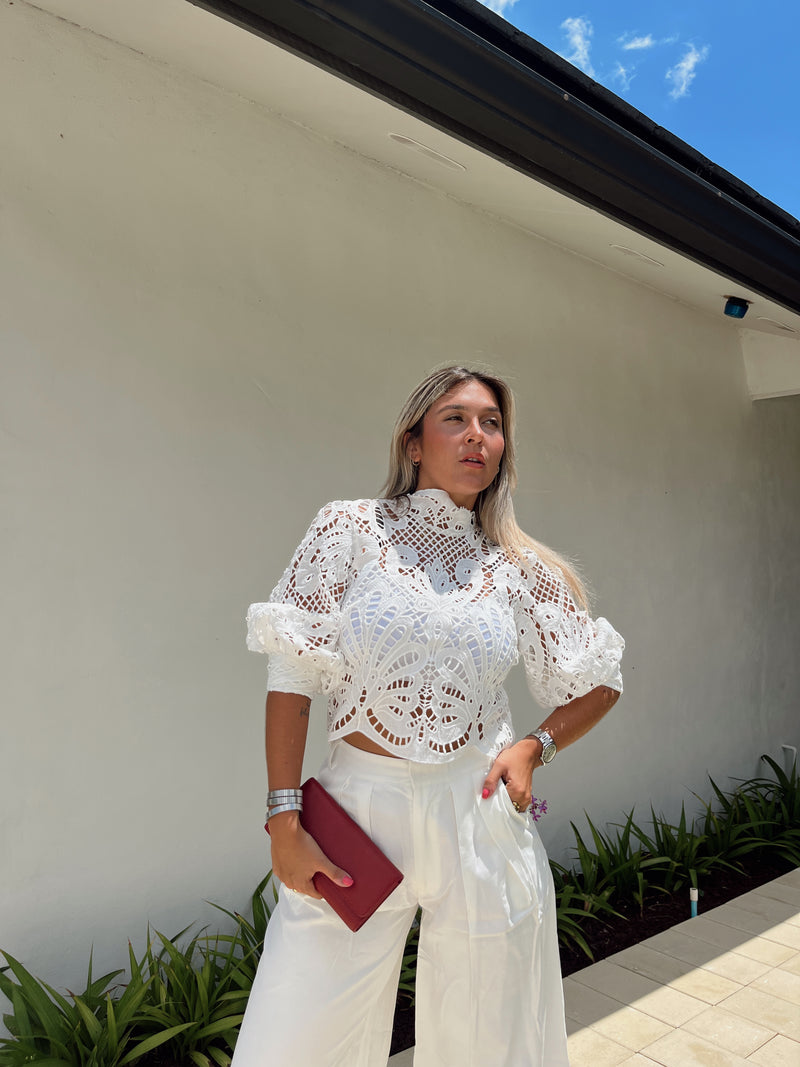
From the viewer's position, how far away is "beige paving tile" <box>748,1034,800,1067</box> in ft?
8.71

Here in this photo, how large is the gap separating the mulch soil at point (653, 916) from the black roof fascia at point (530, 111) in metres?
2.77

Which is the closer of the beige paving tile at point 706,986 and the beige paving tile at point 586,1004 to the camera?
the beige paving tile at point 586,1004

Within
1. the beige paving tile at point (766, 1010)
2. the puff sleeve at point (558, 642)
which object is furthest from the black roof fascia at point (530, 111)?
the beige paving tile at point (766, 1010)

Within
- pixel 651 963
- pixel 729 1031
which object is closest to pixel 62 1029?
pixel 729 1031

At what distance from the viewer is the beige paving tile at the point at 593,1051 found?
8.71 ft

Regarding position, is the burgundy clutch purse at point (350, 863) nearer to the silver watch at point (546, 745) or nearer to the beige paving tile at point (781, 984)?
the silver watch at point (546, 745)

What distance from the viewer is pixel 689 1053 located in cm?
271

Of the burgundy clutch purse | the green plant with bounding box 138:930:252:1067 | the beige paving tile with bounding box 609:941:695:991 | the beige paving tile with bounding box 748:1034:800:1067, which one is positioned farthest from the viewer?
the beige paving tile with bounding box 609:941:695:991

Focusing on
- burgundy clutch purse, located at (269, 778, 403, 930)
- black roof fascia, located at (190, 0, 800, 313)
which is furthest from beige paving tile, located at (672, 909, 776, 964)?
black roof fascia, located at (190, 0, 800, 313)

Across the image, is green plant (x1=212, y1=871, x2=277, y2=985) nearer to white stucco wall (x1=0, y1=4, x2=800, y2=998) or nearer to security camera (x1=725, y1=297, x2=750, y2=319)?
white stucco wall (x1=0, y1=4, x2=800, y2=998)

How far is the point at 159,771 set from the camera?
272 centimetres

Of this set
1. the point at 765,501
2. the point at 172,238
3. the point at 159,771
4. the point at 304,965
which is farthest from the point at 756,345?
the point at 304,965

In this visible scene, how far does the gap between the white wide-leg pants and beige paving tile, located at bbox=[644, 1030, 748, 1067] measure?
130cm

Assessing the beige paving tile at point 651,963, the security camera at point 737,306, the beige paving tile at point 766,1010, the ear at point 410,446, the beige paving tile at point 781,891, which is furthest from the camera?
the security camera at point 737,306
